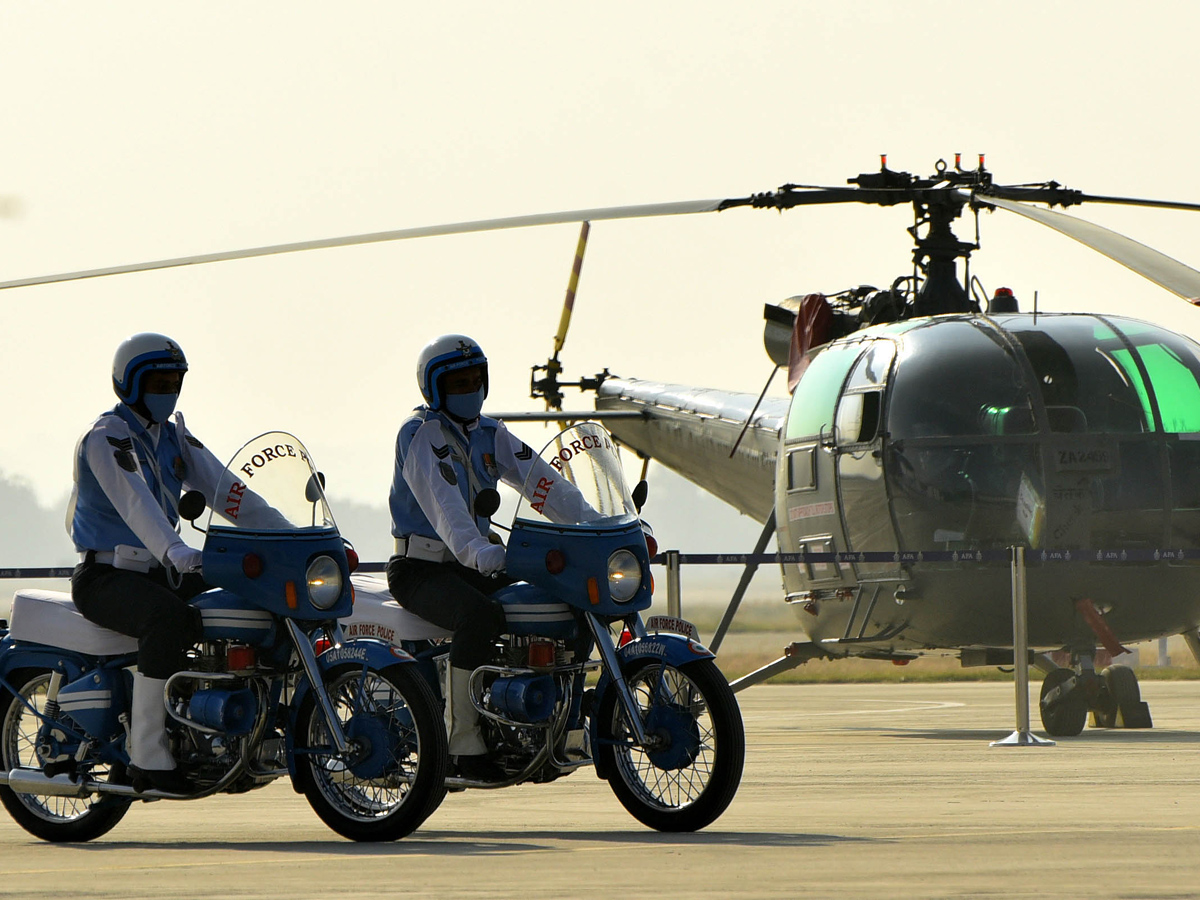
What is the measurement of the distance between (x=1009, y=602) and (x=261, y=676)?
23.7 feet

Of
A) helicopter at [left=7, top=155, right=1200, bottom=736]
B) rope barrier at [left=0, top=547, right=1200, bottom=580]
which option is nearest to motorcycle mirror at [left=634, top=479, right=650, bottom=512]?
rope barrier at [left=0, top=547, right=1200, bottom=580]

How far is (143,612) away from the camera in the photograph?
802 centimetres

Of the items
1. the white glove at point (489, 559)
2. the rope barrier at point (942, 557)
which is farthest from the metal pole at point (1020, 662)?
the white glove at point (489, 559)

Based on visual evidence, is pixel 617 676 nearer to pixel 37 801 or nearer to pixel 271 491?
pixel 271 491

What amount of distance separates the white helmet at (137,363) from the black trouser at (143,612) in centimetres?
69

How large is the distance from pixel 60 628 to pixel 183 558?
30.3 inches

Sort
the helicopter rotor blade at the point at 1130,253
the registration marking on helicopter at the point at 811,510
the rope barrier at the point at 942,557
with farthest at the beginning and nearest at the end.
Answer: the registration marking on helicopter at the point at 811,510
the rope barrier at the point at 942,557
the helicopter rotor blade at the point at 1130,253

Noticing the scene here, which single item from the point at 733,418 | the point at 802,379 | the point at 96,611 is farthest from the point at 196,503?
the point at 733,418

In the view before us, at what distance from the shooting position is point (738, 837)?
25.1 feet

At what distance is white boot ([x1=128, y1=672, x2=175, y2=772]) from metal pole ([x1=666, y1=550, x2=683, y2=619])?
584cm

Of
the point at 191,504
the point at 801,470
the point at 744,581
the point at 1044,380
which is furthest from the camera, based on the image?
the point at 744,581

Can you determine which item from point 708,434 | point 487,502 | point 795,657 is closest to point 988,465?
point 795,657

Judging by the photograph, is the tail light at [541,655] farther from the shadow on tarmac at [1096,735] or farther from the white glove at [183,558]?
the shadow on tarmac at [1096,735]

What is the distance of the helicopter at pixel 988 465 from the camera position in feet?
45.0
